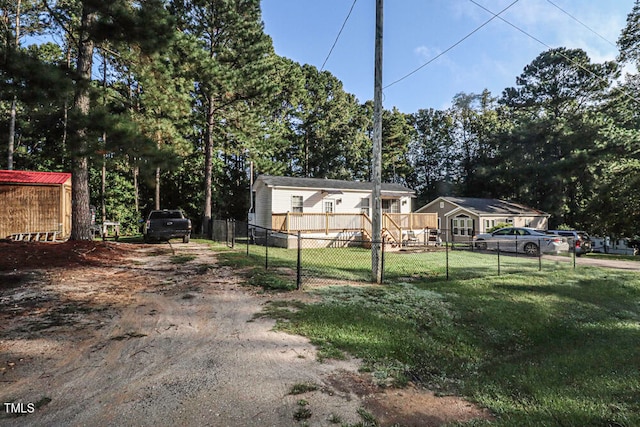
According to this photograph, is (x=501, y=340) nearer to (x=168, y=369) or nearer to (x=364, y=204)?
(x=168, y=369)

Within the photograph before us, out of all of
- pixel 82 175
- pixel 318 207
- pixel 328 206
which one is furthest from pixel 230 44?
pixel 82 175

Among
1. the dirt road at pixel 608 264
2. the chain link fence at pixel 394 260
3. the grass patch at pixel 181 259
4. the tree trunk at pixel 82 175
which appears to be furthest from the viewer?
the dirt road at pixel 608 264

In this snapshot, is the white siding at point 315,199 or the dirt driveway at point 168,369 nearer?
the dirt driveway at point 168,369

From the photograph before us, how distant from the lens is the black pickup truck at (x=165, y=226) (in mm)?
A: 13367

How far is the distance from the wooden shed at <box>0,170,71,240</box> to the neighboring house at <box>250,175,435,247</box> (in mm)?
9160

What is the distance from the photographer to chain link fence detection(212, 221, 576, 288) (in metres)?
8.51

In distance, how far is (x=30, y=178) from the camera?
1255 cm

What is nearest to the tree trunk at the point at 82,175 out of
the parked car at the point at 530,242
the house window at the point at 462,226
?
the parked car at the point at 530,242

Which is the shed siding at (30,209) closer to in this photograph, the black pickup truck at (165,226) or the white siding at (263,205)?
the black pickup truck at (165,226)

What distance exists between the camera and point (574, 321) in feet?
19.3

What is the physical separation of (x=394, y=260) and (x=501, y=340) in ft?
23.1

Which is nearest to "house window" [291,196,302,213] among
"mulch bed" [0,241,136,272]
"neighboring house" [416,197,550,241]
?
"mulch bed" [0,241,136,272]

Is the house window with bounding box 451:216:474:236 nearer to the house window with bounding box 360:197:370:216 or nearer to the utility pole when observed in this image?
the house window with bounding box 360:197:370:216

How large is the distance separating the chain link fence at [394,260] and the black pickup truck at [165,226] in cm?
207
